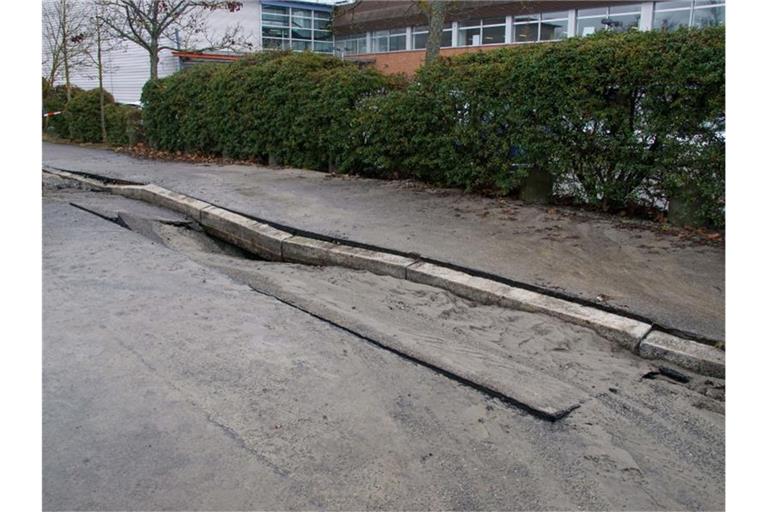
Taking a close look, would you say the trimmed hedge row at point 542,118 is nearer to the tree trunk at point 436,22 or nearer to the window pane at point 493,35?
the tree trunk at point 436,22

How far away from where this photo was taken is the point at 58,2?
87.1 ft

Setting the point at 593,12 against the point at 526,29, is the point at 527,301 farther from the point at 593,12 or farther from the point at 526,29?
the point at 526,29

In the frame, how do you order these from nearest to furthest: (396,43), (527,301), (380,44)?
(527,301), (396,43), (380,44)

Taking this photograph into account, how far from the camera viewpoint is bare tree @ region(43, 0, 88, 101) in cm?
2609

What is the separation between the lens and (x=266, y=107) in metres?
12.5

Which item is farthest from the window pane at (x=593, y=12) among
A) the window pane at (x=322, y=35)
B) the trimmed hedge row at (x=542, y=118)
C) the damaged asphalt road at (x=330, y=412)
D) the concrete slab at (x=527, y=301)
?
the damaged asphalt road at (x=330, y=412)

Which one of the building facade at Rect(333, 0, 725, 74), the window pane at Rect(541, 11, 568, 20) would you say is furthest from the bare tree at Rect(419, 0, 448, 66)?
the window pane at Rect(541, 11, 568, 20)

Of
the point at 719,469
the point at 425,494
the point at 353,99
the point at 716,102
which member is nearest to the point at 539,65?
the point at 716,102

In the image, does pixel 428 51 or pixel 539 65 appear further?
pixel 428 51

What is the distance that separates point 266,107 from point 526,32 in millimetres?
19293

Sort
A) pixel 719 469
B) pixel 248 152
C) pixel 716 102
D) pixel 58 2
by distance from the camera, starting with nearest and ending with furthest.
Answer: pixel 719 469 → pixel 716 102 → pixel 248 152 → pixel 58 2

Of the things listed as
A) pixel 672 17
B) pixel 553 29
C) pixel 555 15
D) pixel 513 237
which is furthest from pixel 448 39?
pixel 513 237

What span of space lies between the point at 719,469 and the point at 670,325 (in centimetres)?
165

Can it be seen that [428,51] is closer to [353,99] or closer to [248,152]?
[353,99]
